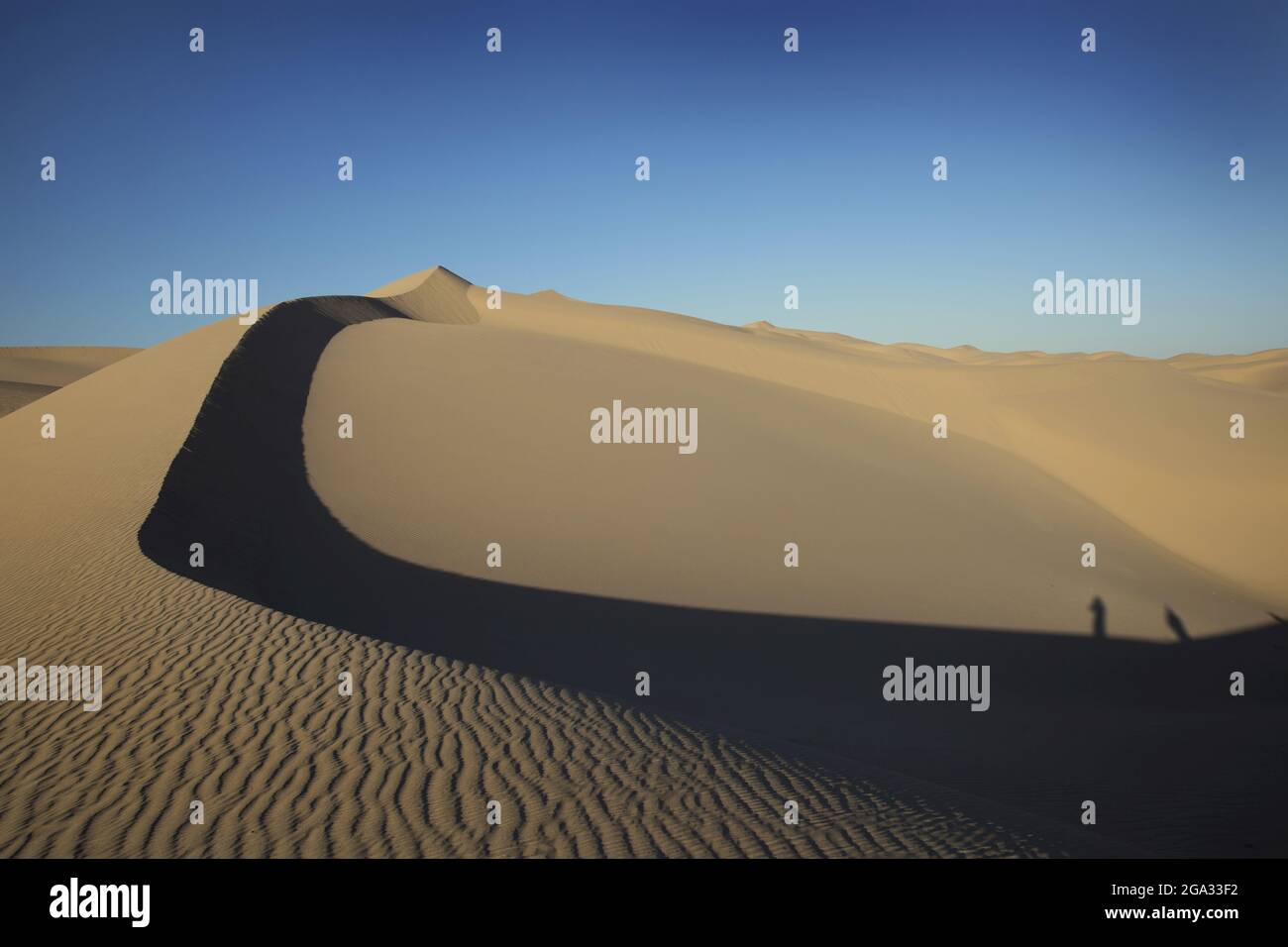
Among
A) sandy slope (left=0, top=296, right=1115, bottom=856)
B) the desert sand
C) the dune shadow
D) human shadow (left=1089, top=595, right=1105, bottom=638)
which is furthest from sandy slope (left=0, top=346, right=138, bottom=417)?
human shadow (left=1089, top=595, right=1105, bottom=638)

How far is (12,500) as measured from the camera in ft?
50.1

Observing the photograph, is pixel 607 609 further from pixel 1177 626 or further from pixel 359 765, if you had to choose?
pixel 1177 626

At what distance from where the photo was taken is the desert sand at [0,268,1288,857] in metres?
6.25

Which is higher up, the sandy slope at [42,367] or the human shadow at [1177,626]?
the sandy slope at [42,367]

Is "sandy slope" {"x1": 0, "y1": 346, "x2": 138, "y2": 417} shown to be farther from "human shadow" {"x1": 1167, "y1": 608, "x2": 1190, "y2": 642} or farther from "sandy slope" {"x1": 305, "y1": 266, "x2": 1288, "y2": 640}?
"human shadow" {"x1": 1167, "y1": 608, "x2": 1190, "y2": 642}

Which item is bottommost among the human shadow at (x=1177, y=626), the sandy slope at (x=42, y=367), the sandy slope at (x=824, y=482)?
the human shadow at (x=1177, y=626)

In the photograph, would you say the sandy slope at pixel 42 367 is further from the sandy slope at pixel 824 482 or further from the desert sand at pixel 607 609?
the sandy slope at pixel 824 482

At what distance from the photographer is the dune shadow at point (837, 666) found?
9461mm

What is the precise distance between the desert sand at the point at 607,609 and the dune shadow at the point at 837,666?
0.07 meters

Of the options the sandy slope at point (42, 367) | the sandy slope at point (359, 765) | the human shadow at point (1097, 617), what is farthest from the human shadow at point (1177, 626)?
the sandy slope at point (42, 367)

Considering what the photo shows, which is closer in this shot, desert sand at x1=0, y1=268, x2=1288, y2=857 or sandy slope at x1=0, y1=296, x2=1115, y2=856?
sandy slope at x1=0, y1=296, x2=1115, y2=856

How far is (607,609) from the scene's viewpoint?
1397 cm

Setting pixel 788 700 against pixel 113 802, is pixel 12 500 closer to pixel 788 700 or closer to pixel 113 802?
pixel 113 802

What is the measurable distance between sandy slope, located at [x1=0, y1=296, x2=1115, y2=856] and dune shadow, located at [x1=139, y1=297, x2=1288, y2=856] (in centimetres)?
151
